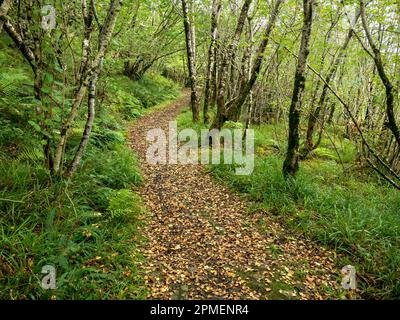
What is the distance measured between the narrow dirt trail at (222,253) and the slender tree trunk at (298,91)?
4.68ft

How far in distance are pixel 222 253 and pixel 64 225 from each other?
2.37 meters

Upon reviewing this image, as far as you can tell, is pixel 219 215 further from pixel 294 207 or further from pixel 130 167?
pixel 130 167

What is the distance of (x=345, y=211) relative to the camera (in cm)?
521

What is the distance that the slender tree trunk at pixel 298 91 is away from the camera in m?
5.26

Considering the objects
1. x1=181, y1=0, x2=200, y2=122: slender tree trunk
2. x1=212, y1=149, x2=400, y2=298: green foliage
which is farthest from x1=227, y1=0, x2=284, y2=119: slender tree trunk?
x1=181, y1=0, x2=200, y2=122: slender tree trunk

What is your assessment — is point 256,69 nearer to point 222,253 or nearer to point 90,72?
point 90,72

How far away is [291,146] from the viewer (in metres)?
6.00

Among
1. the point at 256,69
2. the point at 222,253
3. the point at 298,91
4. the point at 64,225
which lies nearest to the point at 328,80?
the point at 256,69

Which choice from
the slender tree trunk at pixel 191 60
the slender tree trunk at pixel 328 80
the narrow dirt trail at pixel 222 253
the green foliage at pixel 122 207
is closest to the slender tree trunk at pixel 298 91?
the slender tree trunk at pixel 328 80

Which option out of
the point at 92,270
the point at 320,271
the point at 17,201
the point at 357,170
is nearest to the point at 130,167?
the point at 17,201

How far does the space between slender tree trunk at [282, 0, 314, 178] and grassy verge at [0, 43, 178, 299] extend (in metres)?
3.44

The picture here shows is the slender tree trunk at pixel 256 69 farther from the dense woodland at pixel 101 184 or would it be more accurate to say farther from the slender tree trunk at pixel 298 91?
the slender tree trunk at pixel 298 91

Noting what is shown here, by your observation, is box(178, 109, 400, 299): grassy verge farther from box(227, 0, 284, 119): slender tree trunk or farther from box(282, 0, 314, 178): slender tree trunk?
box(227, 0, 284, 119): slender tree trunk
